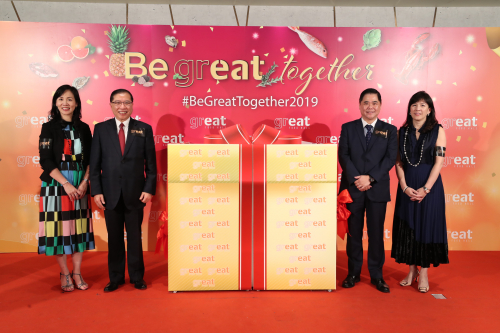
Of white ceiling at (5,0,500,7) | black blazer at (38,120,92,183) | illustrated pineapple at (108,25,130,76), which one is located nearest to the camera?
black blazer at (38,120,92,183)

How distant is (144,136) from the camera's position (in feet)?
10.7

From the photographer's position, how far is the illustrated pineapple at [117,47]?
4.38 m

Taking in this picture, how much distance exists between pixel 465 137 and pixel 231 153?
331cm

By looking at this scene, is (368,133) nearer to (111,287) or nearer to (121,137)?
(121,137)

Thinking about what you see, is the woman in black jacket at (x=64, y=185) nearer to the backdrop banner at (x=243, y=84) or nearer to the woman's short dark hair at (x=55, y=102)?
the woman's short dark hair at (x=55, y=102)

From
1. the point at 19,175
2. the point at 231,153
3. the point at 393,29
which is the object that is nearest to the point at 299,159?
the point at 231,153

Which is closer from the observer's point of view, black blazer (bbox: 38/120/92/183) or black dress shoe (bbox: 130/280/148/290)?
black blazer (bbox: 38/120/92/183)

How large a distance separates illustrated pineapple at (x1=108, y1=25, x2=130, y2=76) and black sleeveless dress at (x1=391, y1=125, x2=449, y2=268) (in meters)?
3.49

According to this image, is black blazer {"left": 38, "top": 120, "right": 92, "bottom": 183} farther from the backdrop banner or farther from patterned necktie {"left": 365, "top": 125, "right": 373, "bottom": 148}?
patterned necktie {"left": 365, "top": 125, "right": 373, "bottom": 148}

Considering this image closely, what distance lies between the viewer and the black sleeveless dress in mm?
3201

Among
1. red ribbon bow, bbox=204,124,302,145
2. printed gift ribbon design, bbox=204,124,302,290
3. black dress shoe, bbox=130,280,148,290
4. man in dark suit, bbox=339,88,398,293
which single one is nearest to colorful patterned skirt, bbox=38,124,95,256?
black dress shoe, bbox=130,280,148,290

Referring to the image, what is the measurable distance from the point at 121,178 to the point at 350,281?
234 centimetres

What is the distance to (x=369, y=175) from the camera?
10.5ft

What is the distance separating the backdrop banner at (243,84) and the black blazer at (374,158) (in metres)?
1.24
